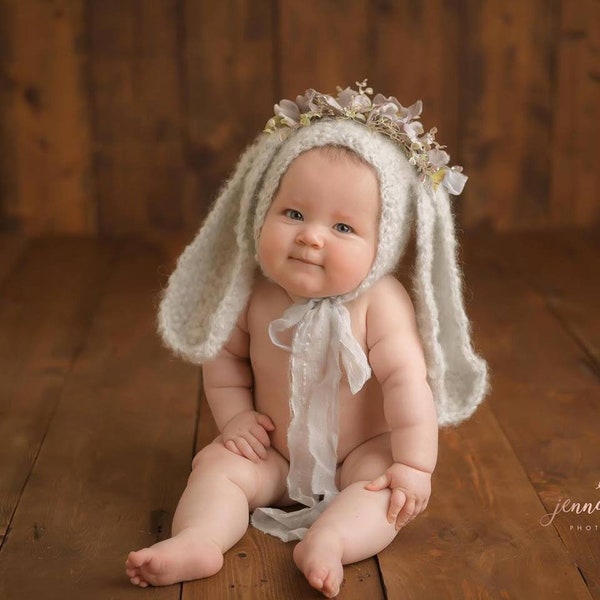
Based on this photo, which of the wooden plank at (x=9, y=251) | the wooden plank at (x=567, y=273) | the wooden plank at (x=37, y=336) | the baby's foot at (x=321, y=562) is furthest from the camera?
the wooden plank at (x=9, y=251)

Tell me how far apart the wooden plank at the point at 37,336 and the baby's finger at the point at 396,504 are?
0.49 meters

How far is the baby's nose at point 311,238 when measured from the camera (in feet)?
4.38

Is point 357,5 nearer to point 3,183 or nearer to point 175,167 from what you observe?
point 175,167

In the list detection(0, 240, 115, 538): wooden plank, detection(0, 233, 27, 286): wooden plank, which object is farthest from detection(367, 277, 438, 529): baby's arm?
detection(0, 233, 27, 286): wooden plank

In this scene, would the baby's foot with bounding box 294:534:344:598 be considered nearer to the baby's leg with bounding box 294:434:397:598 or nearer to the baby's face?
the baby's leg with bounding box 294:434:397:598

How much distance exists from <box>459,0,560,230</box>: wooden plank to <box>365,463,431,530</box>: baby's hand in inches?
65.9

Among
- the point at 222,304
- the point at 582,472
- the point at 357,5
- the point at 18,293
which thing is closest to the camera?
the point at 222,304

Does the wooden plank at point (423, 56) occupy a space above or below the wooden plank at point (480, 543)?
above

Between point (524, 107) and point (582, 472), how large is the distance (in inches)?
59.6

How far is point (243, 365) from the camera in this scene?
152 cm

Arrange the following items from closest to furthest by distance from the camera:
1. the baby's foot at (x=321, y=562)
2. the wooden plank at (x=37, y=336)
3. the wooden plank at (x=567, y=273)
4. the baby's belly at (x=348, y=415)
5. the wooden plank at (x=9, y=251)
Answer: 1. the baby's foot at (x=321, y=562)
2. the baby's belly at (x=348, y=415)
3. the wooden plank at (x=37, y=336)
4. the wooden plank at (x=567, y=273)
5. the wooden plank at (x=9, y=251)

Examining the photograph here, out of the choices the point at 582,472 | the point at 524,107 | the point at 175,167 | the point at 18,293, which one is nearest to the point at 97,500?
the point at 582,472

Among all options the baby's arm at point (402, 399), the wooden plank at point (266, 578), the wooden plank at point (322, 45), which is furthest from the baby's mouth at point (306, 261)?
the wooden plank at point (322, 45)

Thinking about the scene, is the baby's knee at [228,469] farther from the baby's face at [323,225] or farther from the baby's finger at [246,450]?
the baby's face at [323,225]
